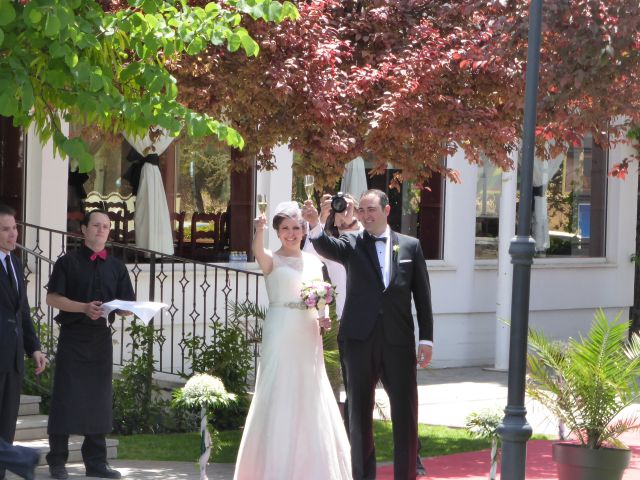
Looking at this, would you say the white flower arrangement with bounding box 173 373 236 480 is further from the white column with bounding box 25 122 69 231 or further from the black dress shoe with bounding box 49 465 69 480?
the white column with bounding box 25 122 69 231

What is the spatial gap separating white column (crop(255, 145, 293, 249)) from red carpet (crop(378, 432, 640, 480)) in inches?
203

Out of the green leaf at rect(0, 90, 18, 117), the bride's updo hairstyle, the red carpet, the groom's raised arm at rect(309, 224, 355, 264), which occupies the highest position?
the green leaf at rect(0, 90, 18, 117)

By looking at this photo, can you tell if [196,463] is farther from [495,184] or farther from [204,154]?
[495,184]

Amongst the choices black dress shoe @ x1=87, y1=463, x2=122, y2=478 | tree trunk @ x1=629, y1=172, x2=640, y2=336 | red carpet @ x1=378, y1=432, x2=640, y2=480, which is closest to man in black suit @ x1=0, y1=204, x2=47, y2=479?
black dress shoe @ x1=87, y1=463, x2=122, y2=478

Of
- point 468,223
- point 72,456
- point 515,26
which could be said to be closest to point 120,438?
point 72,456

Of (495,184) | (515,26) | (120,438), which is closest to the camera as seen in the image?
(515,26)

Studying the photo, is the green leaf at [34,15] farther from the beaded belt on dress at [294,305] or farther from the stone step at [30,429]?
the stone step at [30,429]

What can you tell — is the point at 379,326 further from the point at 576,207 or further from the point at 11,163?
the point at 576,207

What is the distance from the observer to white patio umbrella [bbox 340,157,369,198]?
16.1 meters

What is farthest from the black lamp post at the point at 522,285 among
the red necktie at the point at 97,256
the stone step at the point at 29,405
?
the stone step at the point at 29,405

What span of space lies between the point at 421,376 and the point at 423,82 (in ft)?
24.4

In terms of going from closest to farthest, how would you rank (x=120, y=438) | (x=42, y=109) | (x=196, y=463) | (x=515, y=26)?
1. (x=42, y=109)
2. (x=515, y=26)
3. (x=196, y=463)
4. (x=120, y=438)

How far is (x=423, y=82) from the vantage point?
9375 mm

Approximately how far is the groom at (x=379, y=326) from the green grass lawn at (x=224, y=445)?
2.07 metres
